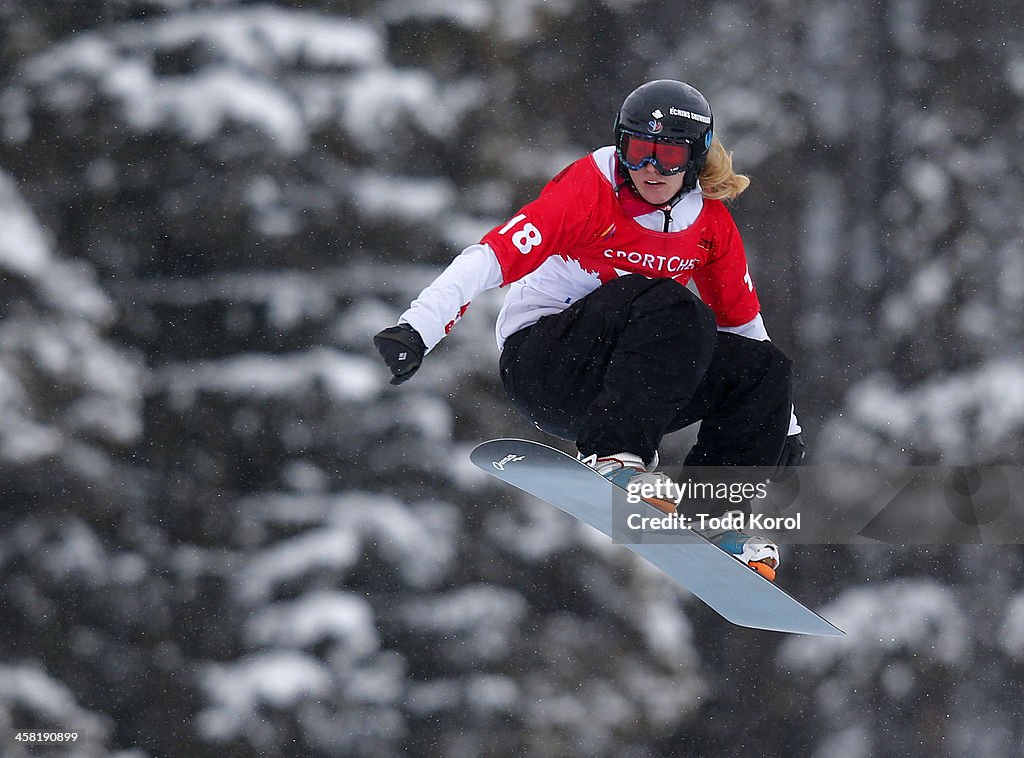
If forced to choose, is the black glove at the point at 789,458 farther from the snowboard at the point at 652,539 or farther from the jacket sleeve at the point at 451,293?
the jacket sleeve at the point at 451,293

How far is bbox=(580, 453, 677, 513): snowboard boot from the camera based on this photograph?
9.35 feet

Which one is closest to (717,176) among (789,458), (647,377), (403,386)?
(647,377)

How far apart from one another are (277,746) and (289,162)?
324 centimetres

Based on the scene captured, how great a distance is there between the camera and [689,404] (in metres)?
3.19

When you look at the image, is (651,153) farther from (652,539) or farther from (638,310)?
(652,539)

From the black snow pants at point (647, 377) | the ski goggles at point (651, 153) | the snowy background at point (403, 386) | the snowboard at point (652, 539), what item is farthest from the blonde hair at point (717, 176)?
the snowy background at point (403, 386)

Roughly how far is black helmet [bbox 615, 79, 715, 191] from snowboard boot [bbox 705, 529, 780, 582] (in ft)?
2.68

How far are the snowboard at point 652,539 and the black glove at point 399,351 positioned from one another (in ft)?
1.10

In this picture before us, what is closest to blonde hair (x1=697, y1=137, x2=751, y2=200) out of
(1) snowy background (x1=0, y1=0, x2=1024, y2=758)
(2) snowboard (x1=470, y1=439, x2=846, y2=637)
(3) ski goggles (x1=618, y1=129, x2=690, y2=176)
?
(3) ski goggles (x1=618, y1=129, x2=690, y2=176)

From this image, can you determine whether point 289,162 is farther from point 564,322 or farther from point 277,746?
point 564,322

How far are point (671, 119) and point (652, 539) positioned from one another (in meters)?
0.92

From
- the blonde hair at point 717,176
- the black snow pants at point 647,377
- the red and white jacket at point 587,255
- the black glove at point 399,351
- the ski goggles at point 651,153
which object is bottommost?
the black glove at point 399,351

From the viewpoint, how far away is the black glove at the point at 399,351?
2713mm

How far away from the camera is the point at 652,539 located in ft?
9.34
